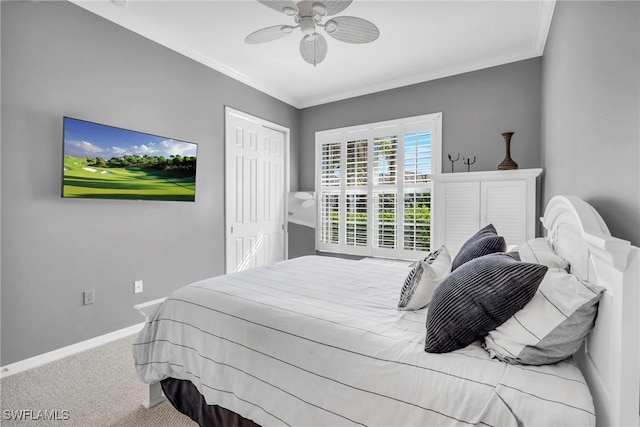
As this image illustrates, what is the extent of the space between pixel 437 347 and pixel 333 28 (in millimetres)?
2090

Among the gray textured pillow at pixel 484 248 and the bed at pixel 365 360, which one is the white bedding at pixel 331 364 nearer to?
the bed at pixel 365 360

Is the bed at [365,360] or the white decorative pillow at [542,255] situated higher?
the white decorative pillow at [542,255]

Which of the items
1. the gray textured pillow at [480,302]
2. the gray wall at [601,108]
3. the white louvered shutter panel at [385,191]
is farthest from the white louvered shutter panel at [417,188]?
the gray textured pillow at [480,302]

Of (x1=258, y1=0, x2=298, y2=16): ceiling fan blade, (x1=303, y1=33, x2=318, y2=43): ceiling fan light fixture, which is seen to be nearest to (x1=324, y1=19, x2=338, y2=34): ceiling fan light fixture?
(x1=303, y1=33, x2=318, y2=43): ceiling fan light fixture

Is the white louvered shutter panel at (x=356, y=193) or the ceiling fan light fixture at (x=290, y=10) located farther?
the white louvered shutter panel at (x=356, y=193)

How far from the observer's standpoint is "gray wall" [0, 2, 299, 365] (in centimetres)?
217

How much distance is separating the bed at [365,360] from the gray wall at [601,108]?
141 mm

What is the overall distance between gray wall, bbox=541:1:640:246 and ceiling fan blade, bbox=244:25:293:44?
5.67ft

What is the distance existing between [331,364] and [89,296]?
2.41 m

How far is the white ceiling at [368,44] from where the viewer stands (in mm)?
2568

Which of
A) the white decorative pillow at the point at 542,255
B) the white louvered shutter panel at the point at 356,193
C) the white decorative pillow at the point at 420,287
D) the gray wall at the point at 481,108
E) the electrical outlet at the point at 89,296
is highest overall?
the gray wall at the point at 481,108

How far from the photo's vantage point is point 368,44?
3.14 meters

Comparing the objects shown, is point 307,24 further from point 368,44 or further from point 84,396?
point 84,396

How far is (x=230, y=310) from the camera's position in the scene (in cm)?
152
